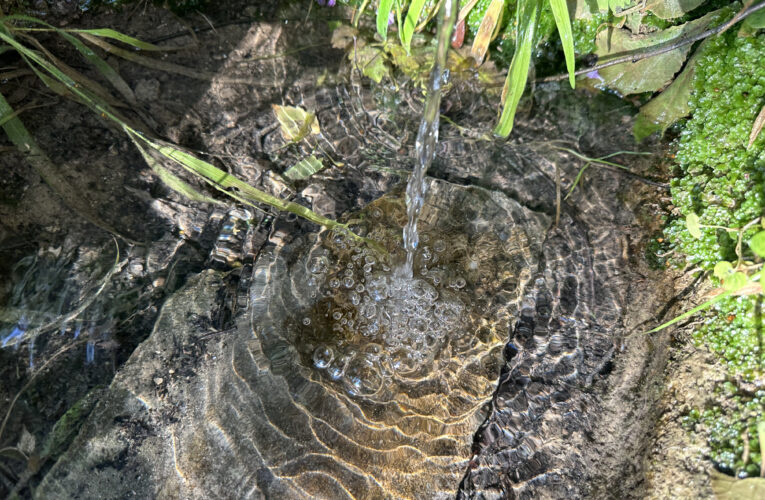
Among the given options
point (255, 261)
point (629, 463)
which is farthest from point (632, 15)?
point (255, 261)

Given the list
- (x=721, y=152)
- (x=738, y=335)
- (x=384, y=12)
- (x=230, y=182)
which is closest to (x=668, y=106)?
(x=721, y=152)

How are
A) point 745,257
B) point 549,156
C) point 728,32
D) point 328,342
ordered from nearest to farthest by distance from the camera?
point 745,257 → point 728,32 → point 328,342 → point 549,156

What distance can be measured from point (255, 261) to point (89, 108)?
122cm

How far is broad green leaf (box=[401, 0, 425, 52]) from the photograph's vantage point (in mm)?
2172

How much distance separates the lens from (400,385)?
2.19 m

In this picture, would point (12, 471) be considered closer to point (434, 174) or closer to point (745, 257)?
point (434, 174)

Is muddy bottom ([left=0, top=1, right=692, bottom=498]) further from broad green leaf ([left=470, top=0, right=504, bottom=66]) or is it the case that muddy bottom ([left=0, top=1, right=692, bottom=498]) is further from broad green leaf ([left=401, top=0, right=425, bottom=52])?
broad green leaf ([left=401, top=0, right=425, bottom=52])

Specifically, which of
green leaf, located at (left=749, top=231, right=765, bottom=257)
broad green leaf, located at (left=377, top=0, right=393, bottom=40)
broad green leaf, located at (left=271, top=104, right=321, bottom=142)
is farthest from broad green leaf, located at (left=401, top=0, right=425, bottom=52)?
green leaf, located at (left=749, top=231, right=765, bottom=257)

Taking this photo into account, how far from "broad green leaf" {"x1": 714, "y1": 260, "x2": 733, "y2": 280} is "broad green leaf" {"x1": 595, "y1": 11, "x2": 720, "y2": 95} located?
1056 millimetres

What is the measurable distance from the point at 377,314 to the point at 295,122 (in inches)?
47.3

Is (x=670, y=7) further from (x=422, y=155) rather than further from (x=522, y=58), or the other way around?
(x=422, y=155)

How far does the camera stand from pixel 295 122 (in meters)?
2.71

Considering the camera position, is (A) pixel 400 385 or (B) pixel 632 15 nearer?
(A) pixel 400 385

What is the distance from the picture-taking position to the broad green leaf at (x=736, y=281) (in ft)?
5.41
